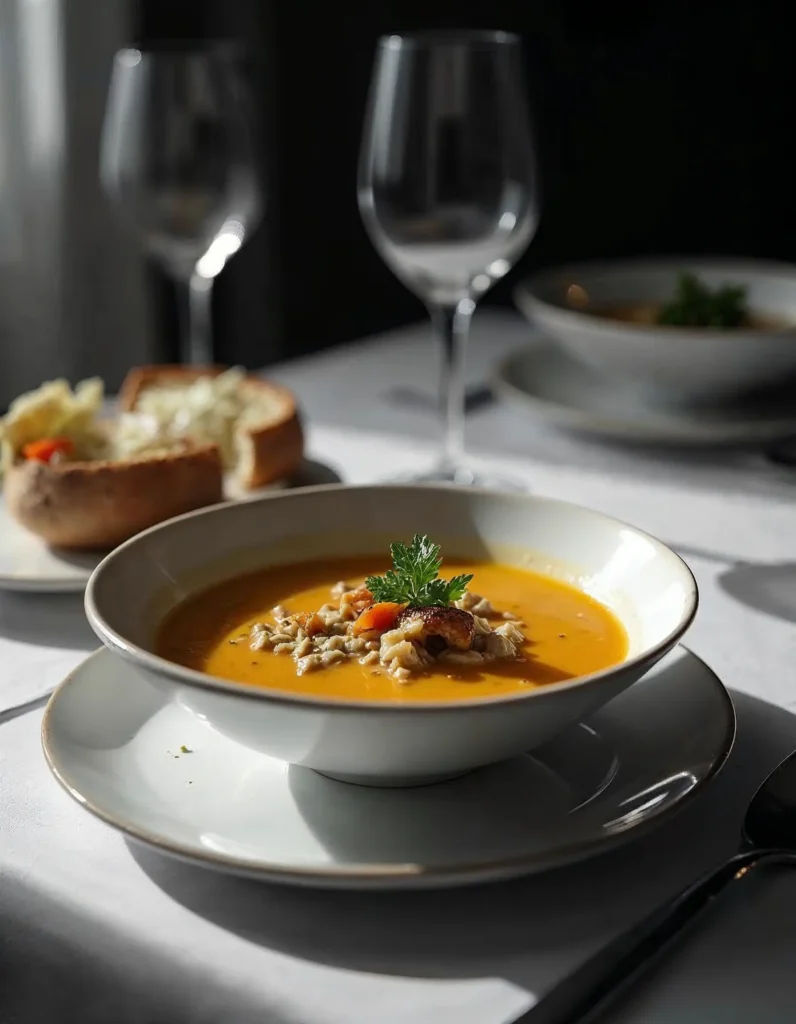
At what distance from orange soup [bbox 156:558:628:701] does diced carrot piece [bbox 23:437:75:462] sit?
362 mm

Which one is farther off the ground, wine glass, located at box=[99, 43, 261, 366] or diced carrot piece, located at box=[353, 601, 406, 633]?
wine glass, located at box=[99, 43, 261, 366]

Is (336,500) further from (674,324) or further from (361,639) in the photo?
(674,324)

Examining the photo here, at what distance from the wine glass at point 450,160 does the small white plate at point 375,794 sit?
0.71 m

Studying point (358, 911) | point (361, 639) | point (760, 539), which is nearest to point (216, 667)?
point (361, 639)

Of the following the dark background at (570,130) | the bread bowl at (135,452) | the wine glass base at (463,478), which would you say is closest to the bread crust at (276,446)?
the bread bowl at (135,452)

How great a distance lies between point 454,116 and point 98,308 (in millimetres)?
1857

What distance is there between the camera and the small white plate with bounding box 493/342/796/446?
1.63 m

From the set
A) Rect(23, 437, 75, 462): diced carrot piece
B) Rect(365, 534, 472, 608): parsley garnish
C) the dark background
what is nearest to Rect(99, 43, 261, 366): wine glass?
Rect(23, 437, 75, 462): diced carrot piece

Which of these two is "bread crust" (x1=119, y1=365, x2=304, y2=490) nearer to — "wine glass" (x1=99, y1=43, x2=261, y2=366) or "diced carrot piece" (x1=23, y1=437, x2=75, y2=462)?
"diced carrot piece" (x1=23, y1=437, x2=75, y2=462)

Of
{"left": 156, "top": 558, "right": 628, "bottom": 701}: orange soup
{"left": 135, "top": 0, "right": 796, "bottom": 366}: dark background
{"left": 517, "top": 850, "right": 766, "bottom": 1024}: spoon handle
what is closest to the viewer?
{"left": 517, "top": 850, "right": 766, "bottom": 1024}: spoon handle

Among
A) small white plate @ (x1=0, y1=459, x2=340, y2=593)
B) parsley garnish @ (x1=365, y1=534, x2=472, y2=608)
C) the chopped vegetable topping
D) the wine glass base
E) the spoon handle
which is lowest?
the wine glass base

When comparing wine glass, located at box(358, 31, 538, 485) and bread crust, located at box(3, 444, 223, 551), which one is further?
wine glass, located at box(358, 31, 538, 485)

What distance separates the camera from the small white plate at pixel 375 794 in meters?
0.72

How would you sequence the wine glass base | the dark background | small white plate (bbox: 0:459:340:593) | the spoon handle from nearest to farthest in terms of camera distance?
the spoon handle → small white plate (bbox: 0:459:340:593) → the wine glass base → the dark background
